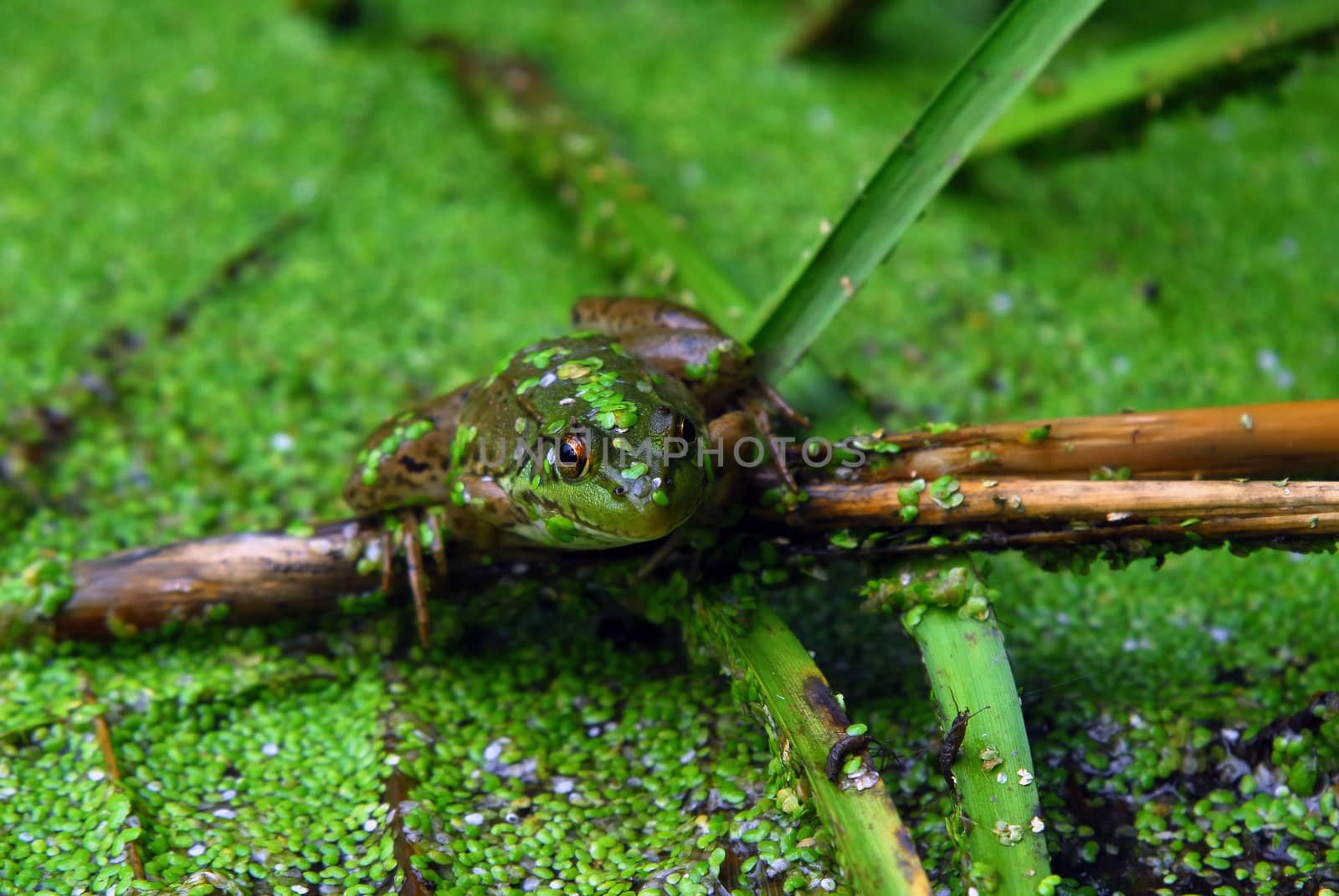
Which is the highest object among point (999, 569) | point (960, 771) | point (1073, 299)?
point (1073, 299)

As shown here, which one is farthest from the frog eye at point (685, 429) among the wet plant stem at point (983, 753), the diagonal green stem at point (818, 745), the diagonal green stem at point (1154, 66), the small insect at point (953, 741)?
the diagonal green stem at point (1154, 66)

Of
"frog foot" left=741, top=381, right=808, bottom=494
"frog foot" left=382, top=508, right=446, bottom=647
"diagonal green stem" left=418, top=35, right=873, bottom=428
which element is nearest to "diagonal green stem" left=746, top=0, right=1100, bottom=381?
"frog foot" left=741, top=381, right=808, bottom=494

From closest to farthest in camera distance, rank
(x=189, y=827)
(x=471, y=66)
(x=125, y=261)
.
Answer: (x=189, y=827) → (x=125, y=261) → (x=471, y=66)

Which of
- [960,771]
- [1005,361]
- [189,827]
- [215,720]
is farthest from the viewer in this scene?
[1005,361]

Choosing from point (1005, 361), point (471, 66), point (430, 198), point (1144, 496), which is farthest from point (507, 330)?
point (1144, 496)

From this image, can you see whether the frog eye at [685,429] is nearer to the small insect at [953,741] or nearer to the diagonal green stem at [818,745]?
the diagonal green stem at [818,745]

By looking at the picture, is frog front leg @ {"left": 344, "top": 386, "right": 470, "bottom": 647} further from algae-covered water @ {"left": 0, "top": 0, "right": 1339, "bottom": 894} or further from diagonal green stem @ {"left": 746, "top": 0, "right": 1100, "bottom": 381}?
diagonal green stem @ {"left": 746, "top": 0, "right": 1100, "bottom": 381}

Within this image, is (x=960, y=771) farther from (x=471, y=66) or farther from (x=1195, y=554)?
(x=471, y=66)
